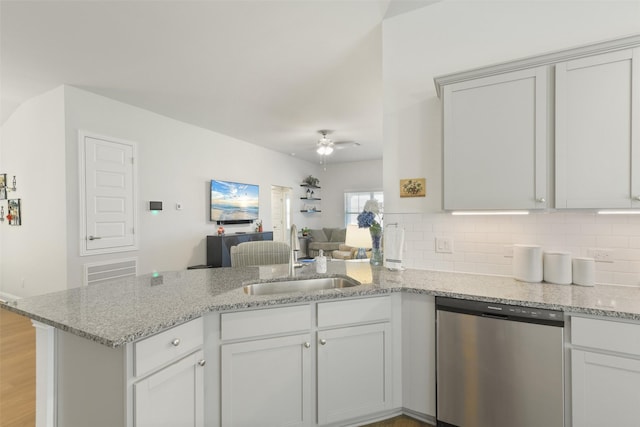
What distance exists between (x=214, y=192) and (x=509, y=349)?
205 inches

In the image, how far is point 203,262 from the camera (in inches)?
220

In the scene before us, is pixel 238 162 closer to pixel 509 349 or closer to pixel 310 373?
Result: pixel 310 373

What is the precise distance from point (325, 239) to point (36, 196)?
6.09 meters

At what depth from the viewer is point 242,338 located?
60.7 inches

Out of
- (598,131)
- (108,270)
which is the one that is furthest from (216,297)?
(108,270)

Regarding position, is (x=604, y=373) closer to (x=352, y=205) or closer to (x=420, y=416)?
(x=420, y=416)

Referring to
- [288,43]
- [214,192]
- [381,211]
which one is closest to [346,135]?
[214,192]

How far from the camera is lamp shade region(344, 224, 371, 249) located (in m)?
2.50

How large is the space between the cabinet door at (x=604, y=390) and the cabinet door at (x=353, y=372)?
92 centimetres

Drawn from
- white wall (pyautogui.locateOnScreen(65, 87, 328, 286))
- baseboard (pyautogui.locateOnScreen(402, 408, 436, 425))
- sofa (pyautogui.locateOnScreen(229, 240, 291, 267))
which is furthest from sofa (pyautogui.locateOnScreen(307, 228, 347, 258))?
baseboard (pyautogui.locateOnScreen(402, 408, 436, 425))

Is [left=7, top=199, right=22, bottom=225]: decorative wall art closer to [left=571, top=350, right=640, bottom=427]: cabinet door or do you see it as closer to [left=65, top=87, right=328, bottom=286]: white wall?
[left=65, top=87, right=328, bottom=286]: white wall

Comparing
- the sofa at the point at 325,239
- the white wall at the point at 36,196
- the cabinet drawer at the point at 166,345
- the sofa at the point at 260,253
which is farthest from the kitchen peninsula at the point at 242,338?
the sofa at the point at 325,239

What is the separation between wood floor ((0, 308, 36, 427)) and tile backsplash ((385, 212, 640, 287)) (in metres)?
2.96

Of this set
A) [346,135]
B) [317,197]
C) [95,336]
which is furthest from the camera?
[317,197]
